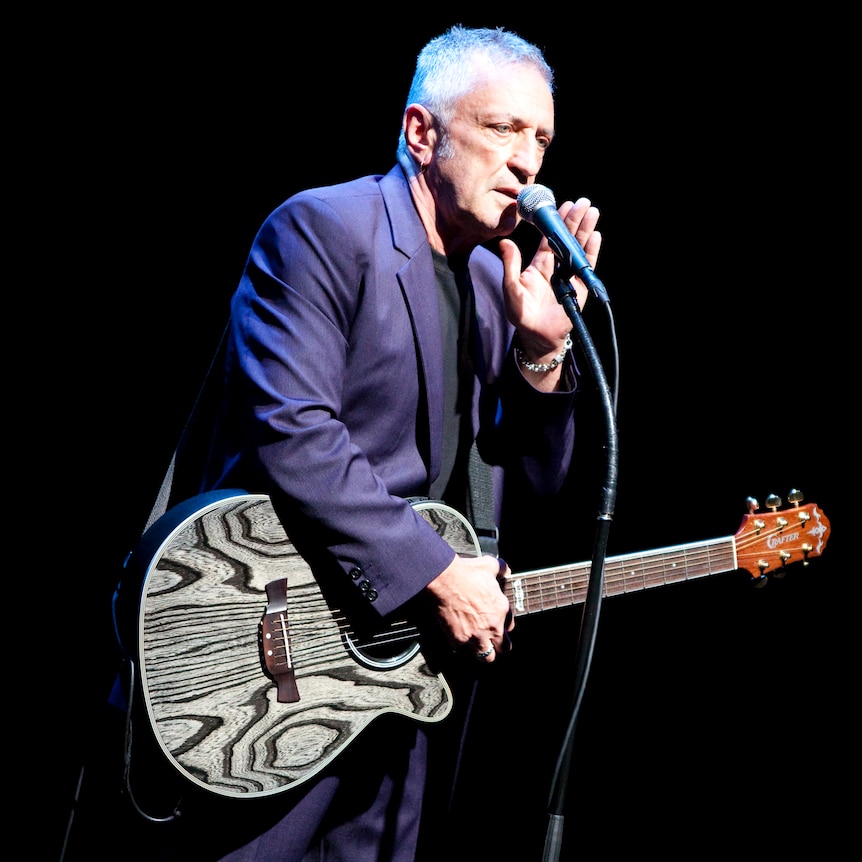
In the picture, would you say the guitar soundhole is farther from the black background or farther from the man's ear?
the man's ear

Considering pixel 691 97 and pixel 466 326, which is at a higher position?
pixel 691 97

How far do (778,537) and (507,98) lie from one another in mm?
1394

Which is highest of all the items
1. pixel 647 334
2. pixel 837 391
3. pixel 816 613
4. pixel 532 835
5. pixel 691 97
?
pixel 691 97

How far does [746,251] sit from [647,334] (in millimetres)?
405

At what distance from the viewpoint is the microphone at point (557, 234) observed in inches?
59.0

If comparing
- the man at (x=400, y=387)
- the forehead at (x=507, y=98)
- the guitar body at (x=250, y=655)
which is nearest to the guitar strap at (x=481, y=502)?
the man at (x=400, y=387)

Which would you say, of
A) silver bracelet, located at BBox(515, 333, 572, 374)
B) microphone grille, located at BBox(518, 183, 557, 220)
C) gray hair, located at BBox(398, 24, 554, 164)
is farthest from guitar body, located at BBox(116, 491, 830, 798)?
gray hair, located at BBox(398, 24, 554, 164)

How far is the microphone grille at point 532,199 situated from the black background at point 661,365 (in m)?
0.85

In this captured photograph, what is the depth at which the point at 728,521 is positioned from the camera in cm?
277

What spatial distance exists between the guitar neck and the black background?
0.16m

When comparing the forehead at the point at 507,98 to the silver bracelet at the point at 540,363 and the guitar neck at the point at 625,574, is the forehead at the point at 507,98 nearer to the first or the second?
the silver bracelet at the point at 540,363

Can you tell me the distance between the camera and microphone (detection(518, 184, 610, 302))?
1.50 metres

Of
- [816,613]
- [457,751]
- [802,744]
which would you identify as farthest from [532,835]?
[816,613]

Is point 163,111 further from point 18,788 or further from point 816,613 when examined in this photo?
point 816,613
